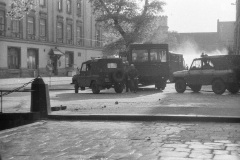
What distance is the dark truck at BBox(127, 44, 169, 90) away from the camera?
24.0 metres

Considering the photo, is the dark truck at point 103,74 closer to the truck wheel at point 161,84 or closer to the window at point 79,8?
the truck wheel at point 161,84

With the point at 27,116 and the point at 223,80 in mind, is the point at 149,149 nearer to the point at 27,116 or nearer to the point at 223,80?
the point at 27,116

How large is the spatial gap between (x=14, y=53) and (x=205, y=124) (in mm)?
37834

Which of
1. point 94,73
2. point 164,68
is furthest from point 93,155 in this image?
point 164,68

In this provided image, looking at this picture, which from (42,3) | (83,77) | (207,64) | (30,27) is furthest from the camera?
(42,3)

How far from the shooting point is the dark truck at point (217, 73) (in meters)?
18.9

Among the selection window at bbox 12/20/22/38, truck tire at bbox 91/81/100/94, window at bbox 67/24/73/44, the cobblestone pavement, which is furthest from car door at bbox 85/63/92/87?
window at bbox 67/24/73/44

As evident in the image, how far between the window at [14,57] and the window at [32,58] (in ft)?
6.48

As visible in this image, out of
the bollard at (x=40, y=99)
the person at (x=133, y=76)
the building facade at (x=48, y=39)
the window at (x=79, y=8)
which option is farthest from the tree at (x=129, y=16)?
the bollard at (x=40, y=99)

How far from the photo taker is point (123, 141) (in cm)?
692

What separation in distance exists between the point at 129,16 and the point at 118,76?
2112 cm

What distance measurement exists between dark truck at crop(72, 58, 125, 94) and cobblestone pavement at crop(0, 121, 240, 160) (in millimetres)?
11802

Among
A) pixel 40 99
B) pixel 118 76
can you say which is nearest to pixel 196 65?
pixel 118 76

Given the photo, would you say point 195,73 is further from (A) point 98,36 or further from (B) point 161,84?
(A) point 98,36
